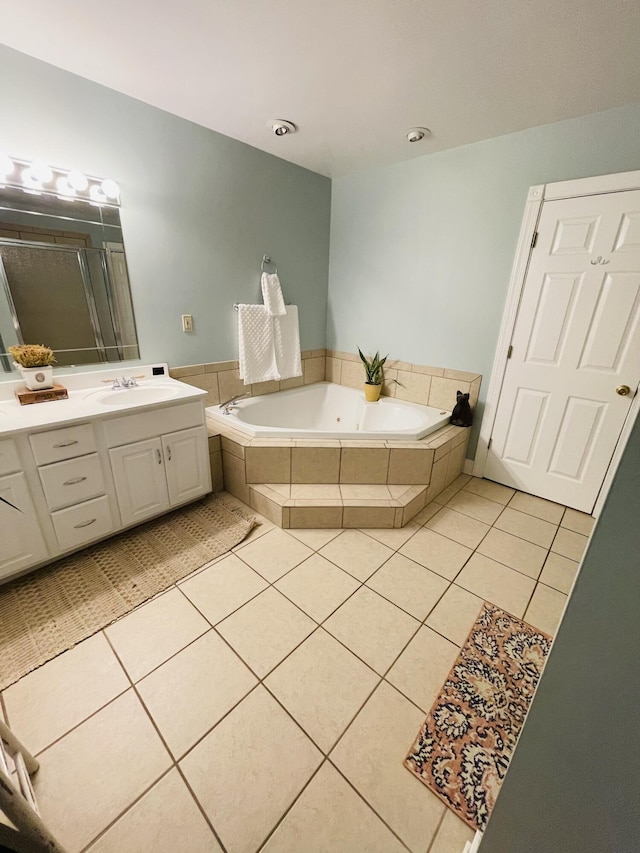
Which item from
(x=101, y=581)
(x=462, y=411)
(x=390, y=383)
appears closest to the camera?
(x=101, y=581)

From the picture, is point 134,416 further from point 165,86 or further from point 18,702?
point 165,86

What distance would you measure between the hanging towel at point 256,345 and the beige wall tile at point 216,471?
2.28ft

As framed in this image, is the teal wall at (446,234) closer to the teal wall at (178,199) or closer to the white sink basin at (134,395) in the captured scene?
the teal wall at (178,199)

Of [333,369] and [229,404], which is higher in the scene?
[333,369]

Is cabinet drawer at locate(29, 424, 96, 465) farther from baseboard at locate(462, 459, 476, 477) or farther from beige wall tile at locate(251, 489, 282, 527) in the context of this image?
baseboard at locate(462, 459, 476, 477)

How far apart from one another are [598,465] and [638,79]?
6.24ft

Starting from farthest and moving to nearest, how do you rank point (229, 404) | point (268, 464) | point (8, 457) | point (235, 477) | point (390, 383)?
point (390, 383) < point (229, 404) < point (235, 477) < point (268, 464) < point (8, 457)

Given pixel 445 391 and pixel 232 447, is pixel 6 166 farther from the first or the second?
pixel 445 391

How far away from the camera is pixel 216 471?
229cm

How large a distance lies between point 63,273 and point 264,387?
1.49 metres

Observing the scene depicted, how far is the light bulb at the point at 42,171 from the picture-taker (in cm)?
162

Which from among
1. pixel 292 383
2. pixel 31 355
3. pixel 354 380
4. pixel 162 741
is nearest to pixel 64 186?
pixel 31 355

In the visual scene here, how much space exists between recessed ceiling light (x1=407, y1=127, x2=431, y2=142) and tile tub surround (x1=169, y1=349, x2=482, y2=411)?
1442mm

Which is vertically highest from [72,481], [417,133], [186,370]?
[417,133]
